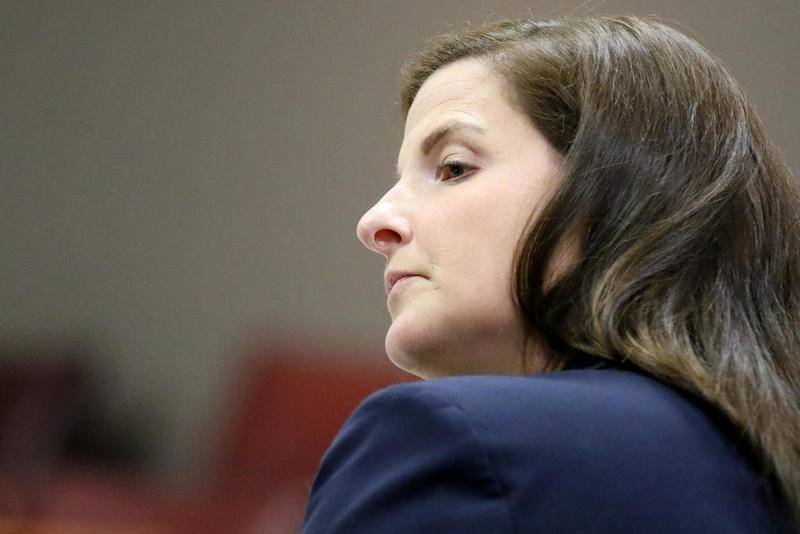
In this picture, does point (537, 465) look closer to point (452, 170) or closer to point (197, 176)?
point (452, 170)

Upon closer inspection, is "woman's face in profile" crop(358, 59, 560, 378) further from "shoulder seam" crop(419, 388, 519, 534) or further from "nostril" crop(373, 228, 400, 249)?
"shoulder seam" crop(419, 388, 519, 534)

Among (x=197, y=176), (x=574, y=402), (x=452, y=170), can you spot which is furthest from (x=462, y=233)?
(x=197, y=176)

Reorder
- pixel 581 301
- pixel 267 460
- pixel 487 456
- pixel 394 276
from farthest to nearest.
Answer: pixel 267 460, pixel 394 276, pixel 581 301, pixel 487 456

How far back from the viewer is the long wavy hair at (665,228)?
763mm

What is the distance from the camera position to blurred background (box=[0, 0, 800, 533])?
3203 mm

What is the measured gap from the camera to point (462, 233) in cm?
89

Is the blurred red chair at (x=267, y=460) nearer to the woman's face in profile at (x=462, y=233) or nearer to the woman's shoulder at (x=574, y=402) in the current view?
the woman's face in profile at (x=462, y=233)

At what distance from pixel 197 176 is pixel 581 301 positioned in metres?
2.80

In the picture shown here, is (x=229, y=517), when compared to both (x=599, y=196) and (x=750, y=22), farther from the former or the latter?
(x=750, y=22)

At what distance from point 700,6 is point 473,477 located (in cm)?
282

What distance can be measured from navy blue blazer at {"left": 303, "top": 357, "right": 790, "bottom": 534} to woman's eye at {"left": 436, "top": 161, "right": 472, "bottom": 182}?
0.83 feet

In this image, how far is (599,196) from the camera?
0.86 meters

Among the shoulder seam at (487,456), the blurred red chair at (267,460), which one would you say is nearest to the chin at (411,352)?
the shoulder seam at (487,456)

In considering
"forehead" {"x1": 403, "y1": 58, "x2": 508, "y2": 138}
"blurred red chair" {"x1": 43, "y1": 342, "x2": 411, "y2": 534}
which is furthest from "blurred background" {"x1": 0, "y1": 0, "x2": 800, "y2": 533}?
"forehead" {"x1": 403, "y1": 58, "x2": 508, "y2": 138}
